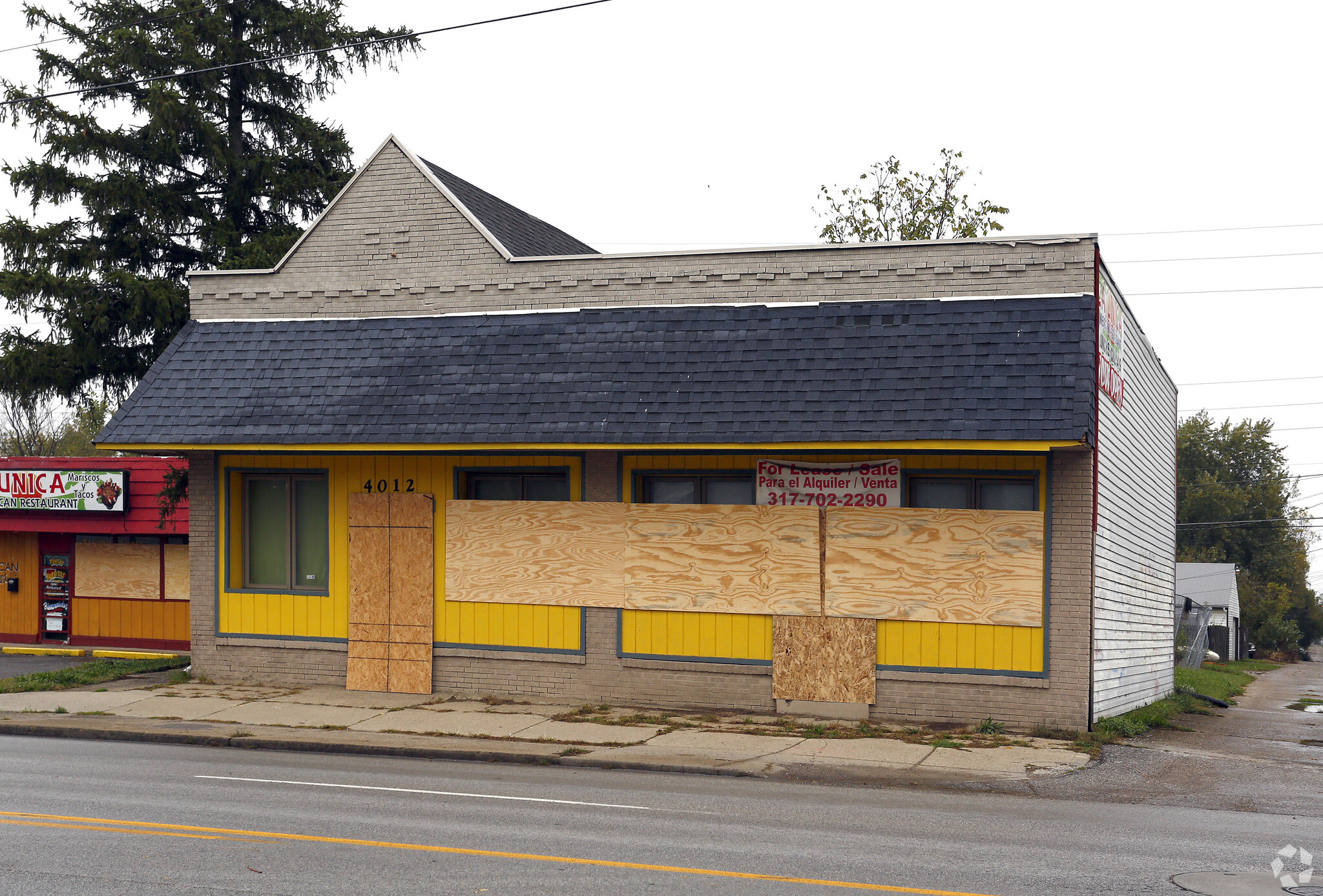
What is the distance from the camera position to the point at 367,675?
16766 millimetres

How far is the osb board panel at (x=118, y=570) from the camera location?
78.4 ft

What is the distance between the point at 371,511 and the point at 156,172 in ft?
36.6

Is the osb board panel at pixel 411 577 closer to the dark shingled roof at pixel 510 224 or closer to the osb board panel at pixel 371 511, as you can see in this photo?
the osb board panel at pixel 371 511

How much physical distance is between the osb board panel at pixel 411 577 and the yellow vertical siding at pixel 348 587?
0.14 meters

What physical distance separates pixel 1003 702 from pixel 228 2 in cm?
1987

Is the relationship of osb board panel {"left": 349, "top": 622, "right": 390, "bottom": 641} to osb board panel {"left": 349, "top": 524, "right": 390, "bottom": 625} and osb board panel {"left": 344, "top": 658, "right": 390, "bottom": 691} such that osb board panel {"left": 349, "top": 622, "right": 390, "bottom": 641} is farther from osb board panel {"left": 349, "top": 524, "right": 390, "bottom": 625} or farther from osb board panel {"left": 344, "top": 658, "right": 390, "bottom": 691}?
osb board panel {"left": 344, "top": 658, "right": 390, "bottom": 691}

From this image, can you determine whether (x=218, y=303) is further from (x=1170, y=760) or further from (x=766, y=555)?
(x=1170, y=760)

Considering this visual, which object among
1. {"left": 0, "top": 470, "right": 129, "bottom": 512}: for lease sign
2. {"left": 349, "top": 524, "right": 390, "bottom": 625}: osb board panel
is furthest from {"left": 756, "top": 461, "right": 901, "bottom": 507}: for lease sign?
{"left": 0, "top": 470, "right": 129, "bottom": 512}: for lease sign

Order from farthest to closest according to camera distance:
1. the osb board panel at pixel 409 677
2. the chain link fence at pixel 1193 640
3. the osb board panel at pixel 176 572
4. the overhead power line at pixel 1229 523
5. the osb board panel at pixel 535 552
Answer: the overhead power line at pixel 1229 523 → the chain link fence at pixel 1193 640 → the osb board panel at pixel 176 572 → the osb board panel at pixel 409 677 → the osb board panel at pixel 535 552

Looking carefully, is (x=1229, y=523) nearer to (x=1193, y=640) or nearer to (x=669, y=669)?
(x=1193, y=640)

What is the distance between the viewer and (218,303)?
59.8 feet

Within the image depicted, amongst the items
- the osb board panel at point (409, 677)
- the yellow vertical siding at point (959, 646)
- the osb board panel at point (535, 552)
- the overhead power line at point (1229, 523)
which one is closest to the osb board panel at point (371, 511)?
the osb board panel at point (535, 552)

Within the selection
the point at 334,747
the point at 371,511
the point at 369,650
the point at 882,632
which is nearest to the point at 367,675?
the point at 369,650

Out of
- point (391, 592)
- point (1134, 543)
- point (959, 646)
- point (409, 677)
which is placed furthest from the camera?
point (1134, 543)
